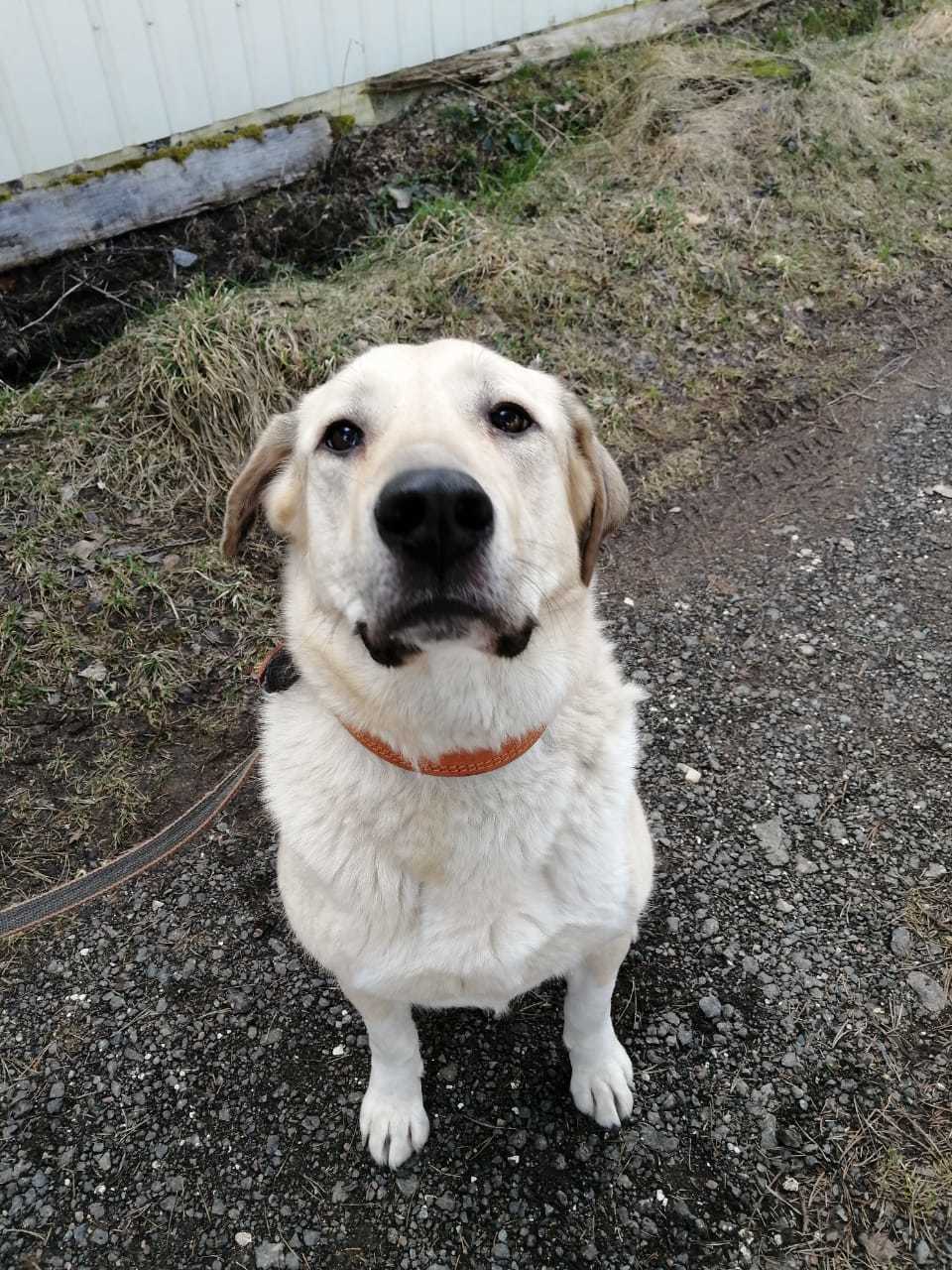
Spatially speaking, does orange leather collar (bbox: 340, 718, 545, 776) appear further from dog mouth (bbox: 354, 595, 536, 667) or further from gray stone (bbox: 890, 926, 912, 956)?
gray stone (bbox: 890, 926, 912, 956)

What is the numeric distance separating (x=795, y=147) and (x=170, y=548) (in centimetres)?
489

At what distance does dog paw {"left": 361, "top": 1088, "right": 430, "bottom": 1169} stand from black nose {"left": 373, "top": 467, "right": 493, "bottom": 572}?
1.68 m

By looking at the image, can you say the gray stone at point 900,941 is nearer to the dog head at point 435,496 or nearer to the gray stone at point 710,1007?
the gray stone at point 710,1007

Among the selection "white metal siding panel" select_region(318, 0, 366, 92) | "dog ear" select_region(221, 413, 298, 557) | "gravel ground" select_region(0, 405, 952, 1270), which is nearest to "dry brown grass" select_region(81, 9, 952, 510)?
"white metal siding panel" select_region(318, 0, 366, 92)

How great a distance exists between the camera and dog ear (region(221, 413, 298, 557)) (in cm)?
224

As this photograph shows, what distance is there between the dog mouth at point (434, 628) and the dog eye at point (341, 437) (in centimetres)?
51

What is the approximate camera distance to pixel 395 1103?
2.46m

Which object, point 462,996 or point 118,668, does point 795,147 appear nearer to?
point 118,668

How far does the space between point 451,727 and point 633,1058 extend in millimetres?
1366

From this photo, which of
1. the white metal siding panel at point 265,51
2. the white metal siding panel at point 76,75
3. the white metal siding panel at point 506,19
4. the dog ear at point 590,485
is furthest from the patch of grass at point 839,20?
the dog ear at point 590,485

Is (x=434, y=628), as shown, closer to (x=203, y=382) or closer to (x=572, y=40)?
(x=203, y=382)

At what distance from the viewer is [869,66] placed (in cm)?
654

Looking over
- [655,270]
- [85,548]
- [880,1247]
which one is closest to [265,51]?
[655,270]

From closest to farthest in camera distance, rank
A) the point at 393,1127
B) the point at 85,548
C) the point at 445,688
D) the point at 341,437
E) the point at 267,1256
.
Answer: the point at 445,688 → the point at 341,437 → the point at 267,1256 → the point at 393,1127 → the point at 85,548
